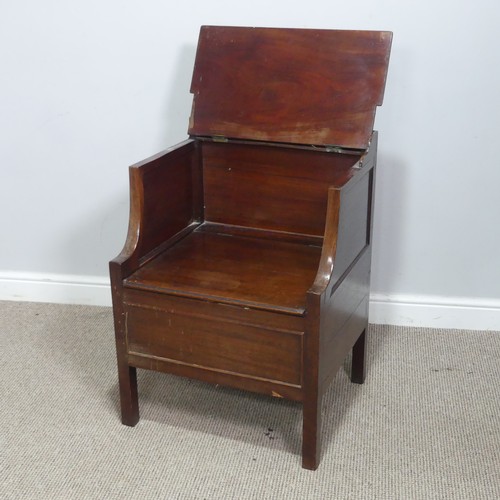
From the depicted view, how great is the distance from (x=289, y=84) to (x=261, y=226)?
1.31 ft

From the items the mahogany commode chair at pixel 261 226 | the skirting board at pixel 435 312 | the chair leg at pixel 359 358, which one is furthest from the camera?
the skirting board at pixel 435 312

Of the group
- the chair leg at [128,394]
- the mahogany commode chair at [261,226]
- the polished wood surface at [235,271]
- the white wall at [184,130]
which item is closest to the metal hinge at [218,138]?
the mahogany commode chair at [261,226]

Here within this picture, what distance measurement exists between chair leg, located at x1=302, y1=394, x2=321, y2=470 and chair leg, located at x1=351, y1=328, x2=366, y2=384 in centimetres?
41

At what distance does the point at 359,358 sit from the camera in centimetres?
231

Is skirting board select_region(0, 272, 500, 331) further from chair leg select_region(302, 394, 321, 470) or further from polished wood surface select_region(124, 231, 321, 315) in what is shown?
chair leg select_region(302, 394, 321, 470)

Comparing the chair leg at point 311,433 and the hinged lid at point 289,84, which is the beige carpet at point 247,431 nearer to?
the chair leg at point 311,433

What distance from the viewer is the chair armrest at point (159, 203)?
195 centimetres

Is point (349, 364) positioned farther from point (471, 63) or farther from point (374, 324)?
point (471, 63)

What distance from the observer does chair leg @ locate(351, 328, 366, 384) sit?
2307 millimetres

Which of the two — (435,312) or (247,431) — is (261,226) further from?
(435,312)

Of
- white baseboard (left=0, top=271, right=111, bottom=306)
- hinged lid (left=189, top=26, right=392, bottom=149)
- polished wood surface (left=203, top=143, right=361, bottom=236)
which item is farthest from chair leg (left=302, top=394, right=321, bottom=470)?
white baseboard (left=0, top=271, right=111, bottom=306)

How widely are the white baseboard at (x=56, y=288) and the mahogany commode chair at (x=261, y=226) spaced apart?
2.38ft

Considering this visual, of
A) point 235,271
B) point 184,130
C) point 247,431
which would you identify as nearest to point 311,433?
point 247,431

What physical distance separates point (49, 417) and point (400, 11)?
153cm
